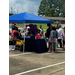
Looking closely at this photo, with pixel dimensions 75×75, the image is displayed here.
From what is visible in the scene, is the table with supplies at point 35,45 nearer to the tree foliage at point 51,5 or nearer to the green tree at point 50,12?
the green tree at point 50,12

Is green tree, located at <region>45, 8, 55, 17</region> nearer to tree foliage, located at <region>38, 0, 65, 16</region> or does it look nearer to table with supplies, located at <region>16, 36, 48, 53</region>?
tree foliage, located at <region>38, 0, 65, 16</region>

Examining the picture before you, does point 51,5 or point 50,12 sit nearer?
point 50,12

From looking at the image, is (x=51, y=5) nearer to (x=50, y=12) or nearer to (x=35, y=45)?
(x=50, y=12)

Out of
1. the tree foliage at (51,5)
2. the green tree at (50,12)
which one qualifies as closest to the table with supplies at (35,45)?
the green tree at (50,12)

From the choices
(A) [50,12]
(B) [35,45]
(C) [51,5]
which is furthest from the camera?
(C) [51,5]

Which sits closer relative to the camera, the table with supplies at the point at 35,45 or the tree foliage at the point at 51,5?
the table with supplies at the point at 35,45

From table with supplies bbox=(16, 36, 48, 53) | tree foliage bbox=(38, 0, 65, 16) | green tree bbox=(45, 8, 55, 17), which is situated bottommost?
table with supplies bbox=(16, 36, 48, 53)

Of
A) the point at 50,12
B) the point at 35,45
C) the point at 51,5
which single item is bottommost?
the point at 35,45

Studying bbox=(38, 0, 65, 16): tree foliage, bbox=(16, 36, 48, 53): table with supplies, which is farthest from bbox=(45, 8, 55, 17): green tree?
bbox=(16, 36, 48, 53): table with supplies

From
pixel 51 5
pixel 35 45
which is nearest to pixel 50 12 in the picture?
pixel 51 5
